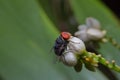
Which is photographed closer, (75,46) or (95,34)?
(75,46)

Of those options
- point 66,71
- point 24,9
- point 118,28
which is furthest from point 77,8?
point 66,71

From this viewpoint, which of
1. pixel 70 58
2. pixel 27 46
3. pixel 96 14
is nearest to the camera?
pixel 70 58

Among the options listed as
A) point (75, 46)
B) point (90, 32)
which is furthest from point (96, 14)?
point (75, 46)

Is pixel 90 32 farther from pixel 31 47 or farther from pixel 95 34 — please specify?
pixel 31 47

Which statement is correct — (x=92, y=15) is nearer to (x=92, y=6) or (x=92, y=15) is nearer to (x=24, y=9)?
(x=92, y=6)

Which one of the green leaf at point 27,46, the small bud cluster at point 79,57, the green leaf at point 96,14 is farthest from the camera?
the green leaf at point 96,14

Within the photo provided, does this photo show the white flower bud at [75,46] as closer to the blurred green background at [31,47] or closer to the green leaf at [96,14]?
the blurred green background at [31,47]

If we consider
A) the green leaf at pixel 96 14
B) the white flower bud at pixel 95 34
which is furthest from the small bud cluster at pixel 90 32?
the green leaf at pixel 96 14
